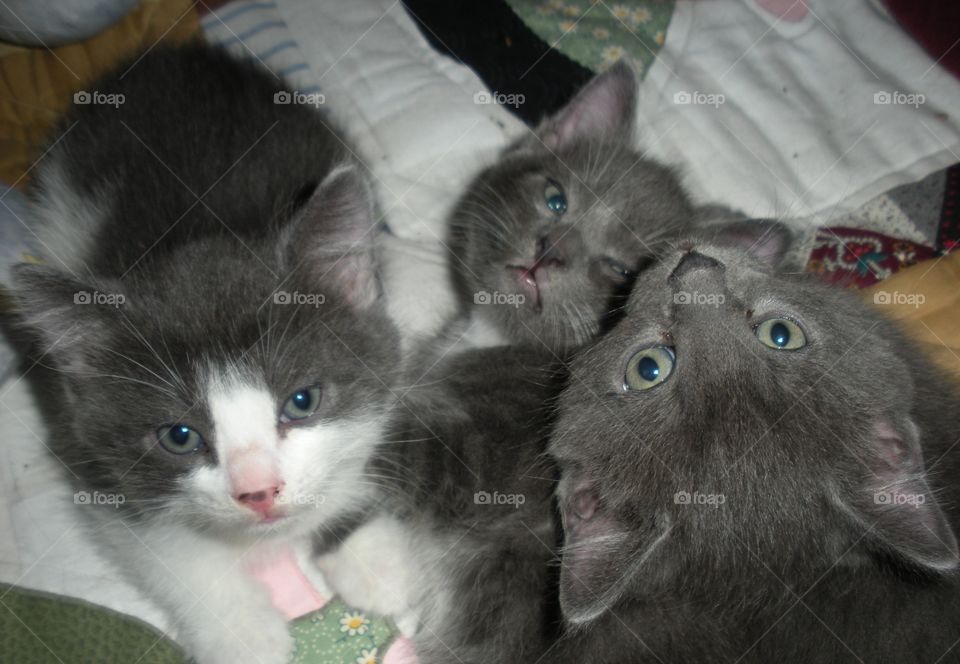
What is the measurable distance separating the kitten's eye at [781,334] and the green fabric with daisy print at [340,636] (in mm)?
1138

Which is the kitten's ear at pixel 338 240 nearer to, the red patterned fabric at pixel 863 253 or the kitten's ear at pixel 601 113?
the kitten's ear at pixel 601 113

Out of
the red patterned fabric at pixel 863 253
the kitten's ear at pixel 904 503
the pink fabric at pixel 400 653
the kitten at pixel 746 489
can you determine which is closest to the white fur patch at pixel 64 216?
Result: the pink fabric at pixel 400 653

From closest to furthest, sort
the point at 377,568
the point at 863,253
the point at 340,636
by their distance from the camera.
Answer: the point at 377,568 < the point at 340,636 < the point at 863,253

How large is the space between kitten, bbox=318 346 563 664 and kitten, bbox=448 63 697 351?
15 centimetres

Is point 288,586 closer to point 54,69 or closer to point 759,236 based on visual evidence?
point 759,236

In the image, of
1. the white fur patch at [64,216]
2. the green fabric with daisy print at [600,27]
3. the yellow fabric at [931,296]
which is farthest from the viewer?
the green fabric with daisy print at [600,27]

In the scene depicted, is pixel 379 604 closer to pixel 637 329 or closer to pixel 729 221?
pixel 637 329

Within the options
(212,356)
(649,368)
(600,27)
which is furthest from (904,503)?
(600,27)

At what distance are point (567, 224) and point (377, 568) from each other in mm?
964

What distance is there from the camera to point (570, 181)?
6.89 feet

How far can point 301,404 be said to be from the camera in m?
1.62

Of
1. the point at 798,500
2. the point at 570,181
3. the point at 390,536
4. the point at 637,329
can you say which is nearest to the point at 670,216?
the point at 570,181

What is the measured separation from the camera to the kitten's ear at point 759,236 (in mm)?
1919

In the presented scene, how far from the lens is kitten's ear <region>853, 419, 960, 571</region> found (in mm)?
1217
